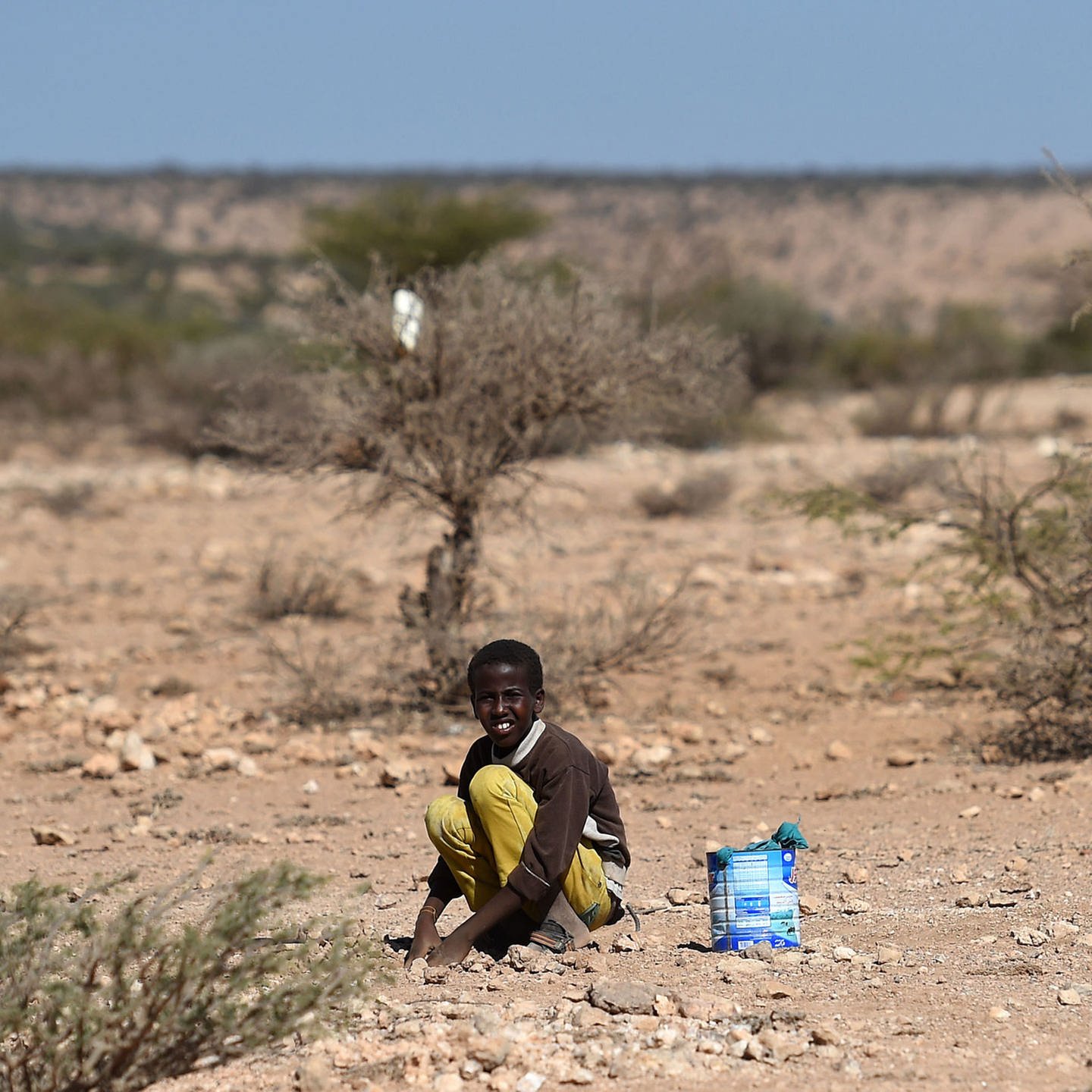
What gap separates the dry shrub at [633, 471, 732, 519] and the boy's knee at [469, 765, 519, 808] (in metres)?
8.93

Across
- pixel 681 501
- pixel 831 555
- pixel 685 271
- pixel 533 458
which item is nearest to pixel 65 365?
pixel 685 271

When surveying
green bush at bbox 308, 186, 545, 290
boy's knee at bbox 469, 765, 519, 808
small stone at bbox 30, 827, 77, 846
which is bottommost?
small stone at bbox 30, 827, 77, 846

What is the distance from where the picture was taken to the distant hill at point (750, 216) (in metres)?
51.8

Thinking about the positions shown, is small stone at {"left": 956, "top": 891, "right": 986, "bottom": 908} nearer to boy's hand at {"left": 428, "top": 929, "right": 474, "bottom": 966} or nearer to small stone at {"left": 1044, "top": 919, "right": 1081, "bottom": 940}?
small stone at {"left": 1044, "top": 919, "right": 1081, "bottom": 940}

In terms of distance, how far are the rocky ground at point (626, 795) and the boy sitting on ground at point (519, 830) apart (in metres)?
0.12

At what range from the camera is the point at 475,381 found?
22.9 feet

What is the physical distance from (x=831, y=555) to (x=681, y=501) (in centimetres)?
199

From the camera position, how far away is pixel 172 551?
38.2ft

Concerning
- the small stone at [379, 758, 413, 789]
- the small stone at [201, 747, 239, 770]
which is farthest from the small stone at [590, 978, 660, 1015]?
the small stone at [201, 747, 239, 770]

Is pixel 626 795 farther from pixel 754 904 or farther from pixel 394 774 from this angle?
pixel 754 904

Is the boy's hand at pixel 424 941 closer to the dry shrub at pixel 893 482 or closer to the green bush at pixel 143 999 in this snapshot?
the green bush at pixel 143 999

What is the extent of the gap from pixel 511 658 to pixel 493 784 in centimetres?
31

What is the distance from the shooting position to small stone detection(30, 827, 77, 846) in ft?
17.9

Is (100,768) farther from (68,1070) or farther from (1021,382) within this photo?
(1021,382)
